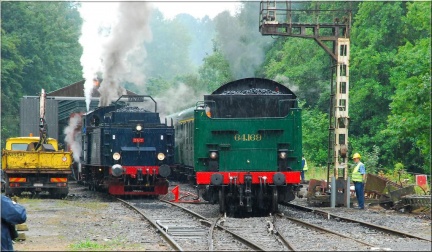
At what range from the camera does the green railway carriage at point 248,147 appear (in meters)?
18.0

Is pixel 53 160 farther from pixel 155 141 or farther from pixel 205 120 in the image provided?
pixel 205 120

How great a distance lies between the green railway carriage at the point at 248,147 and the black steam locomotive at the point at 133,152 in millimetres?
5491

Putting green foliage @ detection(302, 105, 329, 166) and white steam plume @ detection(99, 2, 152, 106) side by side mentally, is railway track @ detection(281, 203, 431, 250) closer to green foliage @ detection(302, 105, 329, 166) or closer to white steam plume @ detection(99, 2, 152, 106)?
white steam plume @ detection(99, 2, 152, 106)

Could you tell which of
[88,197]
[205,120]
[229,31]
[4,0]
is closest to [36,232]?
[205,120]

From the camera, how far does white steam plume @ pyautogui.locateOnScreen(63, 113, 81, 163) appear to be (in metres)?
31.8

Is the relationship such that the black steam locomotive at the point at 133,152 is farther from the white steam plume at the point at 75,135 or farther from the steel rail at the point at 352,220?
the white steam plume at the point at 75,135

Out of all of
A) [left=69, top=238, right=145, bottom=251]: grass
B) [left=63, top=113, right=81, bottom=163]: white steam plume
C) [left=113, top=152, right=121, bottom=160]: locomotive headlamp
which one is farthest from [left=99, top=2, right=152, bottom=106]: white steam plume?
[left=69, top=238, right=145, bottom=251]: grass

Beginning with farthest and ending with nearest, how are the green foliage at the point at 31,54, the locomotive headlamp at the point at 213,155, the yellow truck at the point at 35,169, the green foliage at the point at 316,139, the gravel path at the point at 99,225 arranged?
the green foliage at the point at 31,54 < the green foliage at the point at 316,139 < the yellow truck at the point at 35,169 < the locomotive headlamp at the point at 213,155 < the gravel path at the point at 99,225

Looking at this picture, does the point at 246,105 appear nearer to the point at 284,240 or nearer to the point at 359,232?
the point at 359,232

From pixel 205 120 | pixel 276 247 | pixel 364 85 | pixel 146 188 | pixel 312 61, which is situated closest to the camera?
pixel 276 247

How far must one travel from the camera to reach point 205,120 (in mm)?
18031

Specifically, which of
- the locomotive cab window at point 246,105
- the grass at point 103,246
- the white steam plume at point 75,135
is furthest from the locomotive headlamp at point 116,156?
the grass at point 103,246

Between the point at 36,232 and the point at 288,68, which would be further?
the point at 288,68

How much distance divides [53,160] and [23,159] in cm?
90
